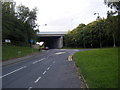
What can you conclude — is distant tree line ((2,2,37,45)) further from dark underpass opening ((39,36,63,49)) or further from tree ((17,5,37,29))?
dark underpass opening ((39,36,63,49))

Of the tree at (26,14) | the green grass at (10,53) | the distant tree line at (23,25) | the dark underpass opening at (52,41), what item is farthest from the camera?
the dark underpass opening at (52,41)

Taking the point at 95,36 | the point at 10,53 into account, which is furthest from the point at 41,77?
the point at 95,36

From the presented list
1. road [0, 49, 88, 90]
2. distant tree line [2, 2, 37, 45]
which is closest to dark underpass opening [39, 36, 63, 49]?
distant tree line [2, 2, 37, 45]

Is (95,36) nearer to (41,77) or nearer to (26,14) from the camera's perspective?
(26,14)

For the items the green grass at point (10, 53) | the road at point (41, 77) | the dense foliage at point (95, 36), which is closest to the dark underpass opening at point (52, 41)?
the dense foliage at point (95, 36)

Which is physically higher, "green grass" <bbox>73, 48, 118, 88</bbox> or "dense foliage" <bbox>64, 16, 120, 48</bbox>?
"dense foliage" <bbox>64, 16, 120, 48</bbox>

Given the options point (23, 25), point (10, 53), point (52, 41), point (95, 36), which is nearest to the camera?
point (10, 53)

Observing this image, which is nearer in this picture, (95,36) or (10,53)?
(10,53)

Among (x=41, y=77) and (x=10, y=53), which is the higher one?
(x=10, y=53)

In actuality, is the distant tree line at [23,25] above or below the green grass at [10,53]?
above

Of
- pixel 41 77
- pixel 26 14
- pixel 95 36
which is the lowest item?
pixel 41 77

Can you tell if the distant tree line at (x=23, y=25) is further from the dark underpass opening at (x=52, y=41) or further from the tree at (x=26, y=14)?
the dark underpass opening at (x=52, y=41)

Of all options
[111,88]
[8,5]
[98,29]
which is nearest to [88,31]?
[98,29]

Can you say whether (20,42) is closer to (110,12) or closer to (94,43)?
(94,43)
